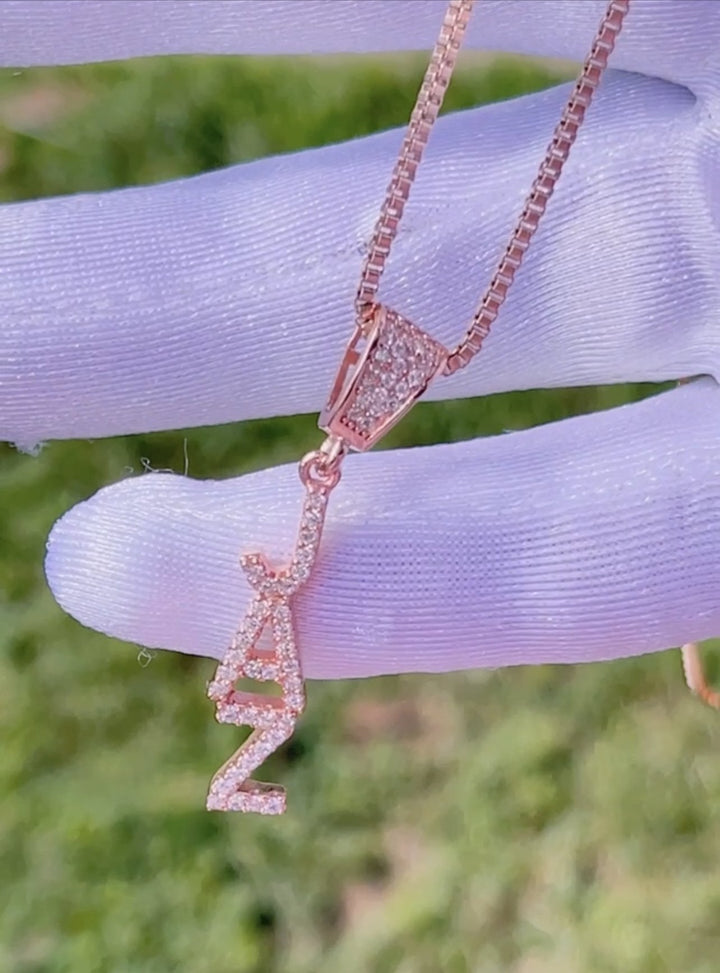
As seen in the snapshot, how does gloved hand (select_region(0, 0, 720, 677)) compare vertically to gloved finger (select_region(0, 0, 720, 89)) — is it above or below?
below

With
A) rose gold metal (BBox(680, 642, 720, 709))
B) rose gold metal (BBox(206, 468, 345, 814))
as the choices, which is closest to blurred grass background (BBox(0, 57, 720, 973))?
rose gold metal (BBox(680, 642, 720, 709))

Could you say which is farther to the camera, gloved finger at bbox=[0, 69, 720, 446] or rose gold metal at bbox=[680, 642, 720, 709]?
rose gold metal at bbox=[680, 642, 720, 709]

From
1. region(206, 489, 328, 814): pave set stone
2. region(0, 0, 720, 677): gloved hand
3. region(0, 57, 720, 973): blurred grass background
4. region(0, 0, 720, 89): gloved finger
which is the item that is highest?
region(0, 0, 720, 89): gloved finger

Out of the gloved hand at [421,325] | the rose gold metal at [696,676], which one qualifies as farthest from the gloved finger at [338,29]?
the rose gold metal at [696,676]

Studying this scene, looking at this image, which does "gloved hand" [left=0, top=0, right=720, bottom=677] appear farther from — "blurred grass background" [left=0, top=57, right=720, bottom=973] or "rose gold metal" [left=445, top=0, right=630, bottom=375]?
"blurred grass background" [left=0, top=57, right=720, bottom=973]

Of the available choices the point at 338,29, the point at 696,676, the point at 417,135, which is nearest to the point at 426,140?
the point at 417,135

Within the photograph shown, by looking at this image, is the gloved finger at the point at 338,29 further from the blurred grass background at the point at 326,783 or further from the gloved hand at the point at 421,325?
the blurred grass background at the point at 326,783
